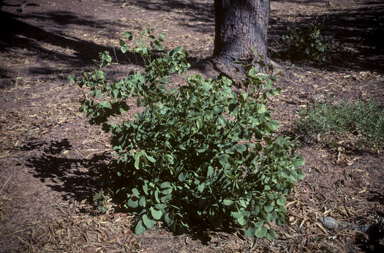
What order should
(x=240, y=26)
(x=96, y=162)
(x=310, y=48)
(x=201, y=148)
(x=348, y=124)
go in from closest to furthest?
(x=201, y=148)
(x=96, y=162)
(x=348, y=124)
(x=240, y=26)
(x=310, y=48)

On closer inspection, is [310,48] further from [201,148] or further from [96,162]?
[96,162]

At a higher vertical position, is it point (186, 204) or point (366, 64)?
point (366, 64)

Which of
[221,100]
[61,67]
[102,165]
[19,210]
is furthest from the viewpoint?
[61,67]

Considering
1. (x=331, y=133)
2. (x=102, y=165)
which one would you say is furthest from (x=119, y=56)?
(x=331, y=133)

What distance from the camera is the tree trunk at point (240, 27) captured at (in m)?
4.66

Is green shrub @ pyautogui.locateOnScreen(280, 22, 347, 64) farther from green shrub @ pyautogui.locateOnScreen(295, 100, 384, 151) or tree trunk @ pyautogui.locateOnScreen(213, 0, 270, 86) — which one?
green shrub @ pyautogui.locateOnScreen(295, 100, 384, 151)

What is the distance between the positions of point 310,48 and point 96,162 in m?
5.00

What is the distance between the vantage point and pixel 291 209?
2615 mm

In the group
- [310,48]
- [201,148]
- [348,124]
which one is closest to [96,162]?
[201,148]

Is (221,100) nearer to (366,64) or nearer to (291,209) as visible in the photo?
(291,209)

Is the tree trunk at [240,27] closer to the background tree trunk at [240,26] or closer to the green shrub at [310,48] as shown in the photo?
the background tree trunk at [240,26]

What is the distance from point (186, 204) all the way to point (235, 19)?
3562mm

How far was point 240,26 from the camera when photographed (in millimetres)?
4715

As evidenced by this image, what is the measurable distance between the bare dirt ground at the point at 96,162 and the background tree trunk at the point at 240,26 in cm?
52
